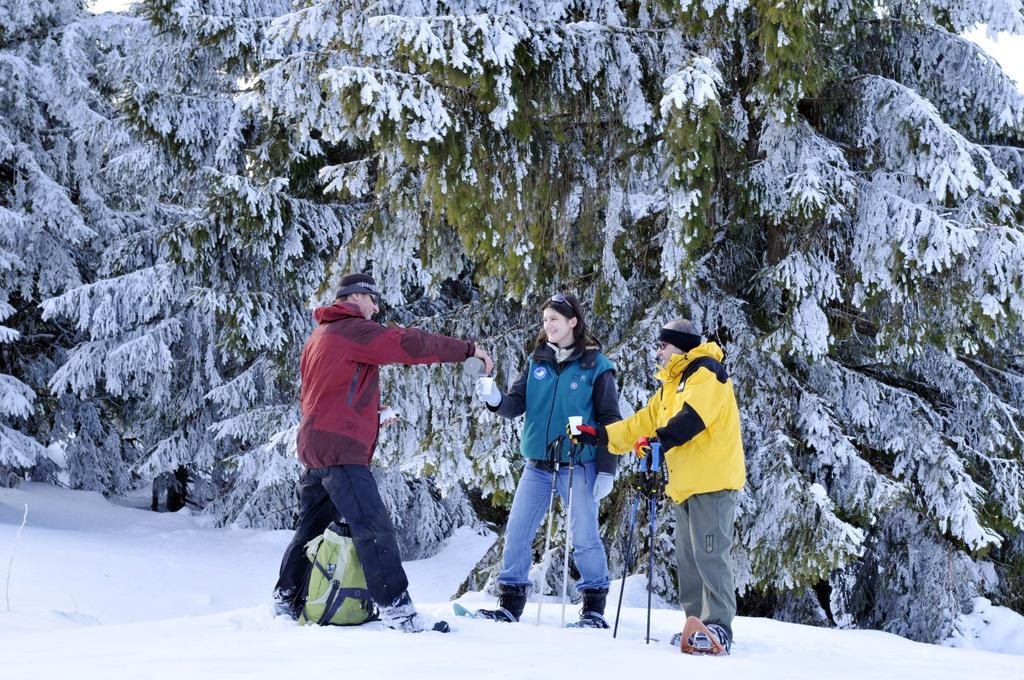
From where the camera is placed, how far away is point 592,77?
6.50 m

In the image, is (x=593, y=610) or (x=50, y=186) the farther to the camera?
(x=50, y=186)

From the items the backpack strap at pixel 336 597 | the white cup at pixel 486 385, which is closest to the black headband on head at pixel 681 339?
the white cup at pixel 486 385

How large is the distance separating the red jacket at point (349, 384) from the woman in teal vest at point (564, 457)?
0.67 metres

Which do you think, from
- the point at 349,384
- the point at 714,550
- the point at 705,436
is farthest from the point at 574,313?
the point at 714,550

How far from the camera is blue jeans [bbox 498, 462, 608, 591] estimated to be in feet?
16.2

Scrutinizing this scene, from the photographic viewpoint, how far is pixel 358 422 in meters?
4.43

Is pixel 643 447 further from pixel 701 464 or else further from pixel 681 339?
pixel 681 339

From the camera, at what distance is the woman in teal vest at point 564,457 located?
497cm

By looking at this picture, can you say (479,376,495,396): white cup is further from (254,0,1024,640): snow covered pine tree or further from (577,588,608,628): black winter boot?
(254,0,1024,640): snow covered pine tree

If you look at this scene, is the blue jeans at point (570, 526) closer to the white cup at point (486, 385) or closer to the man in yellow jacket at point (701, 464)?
the man in yellow jacket at point (701, 464)

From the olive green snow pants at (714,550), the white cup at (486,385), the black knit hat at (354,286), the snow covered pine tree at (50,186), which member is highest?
the snow covered pine tree at (50,186)

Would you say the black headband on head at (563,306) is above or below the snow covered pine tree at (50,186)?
below

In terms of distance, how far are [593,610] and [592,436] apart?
0.93 meters

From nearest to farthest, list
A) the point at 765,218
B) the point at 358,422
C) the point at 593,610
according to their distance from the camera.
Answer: the point at 358,422 < the point at 593,610 < the point at 765,218
